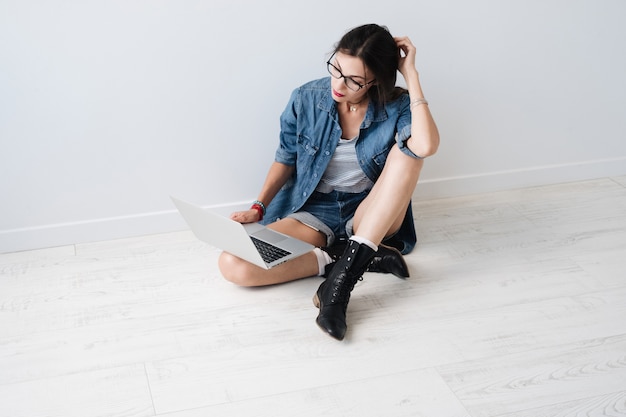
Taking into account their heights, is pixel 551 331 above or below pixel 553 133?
below

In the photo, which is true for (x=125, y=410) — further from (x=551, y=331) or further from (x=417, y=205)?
(x=417, y=205)

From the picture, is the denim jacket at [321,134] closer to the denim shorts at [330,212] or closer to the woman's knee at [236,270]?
the denim shorts at [330,212]

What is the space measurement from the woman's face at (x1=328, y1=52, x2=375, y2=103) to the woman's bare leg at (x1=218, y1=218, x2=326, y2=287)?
0.44 metres

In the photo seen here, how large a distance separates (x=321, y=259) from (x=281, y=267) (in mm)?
136

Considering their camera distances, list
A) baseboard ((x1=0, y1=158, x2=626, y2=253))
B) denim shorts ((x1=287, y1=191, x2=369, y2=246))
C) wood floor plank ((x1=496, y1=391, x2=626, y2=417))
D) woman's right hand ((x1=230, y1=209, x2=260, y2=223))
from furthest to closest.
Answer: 1. baseboard ((x1=0, y1=158, x2=626, y2=253))
2. denim shorts ((x1=287, y1=191, x2=369, y2=246))
3. woman's right hand ((x1=230, y1=209, x2=260, y2=223))
4. wood floor plank ((x1=496, y1=391, x2=626, y2=417))

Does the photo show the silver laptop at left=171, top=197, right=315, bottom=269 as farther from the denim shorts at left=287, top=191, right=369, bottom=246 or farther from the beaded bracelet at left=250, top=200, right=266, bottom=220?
the denim shorts at left=287, top=191, right=369, bottom=246

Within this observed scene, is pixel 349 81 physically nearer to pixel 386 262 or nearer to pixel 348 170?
pixel 348 170

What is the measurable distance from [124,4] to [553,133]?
1.65m

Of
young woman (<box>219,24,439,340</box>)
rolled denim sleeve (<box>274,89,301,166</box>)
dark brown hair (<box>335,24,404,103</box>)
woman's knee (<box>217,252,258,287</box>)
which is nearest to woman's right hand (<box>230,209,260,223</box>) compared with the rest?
young woman (<box>219,24,439,340</box>)

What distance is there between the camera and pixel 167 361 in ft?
6.30

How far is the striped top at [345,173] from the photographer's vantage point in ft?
7.43

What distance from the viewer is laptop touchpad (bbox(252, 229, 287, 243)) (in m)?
2.19

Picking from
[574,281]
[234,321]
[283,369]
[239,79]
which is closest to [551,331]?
[574,281]

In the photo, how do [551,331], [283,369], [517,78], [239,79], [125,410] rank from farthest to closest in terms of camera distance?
1. [517,78]
2. [239,79]
3. [551,331]
4. [283,369]
5. [125,410]
